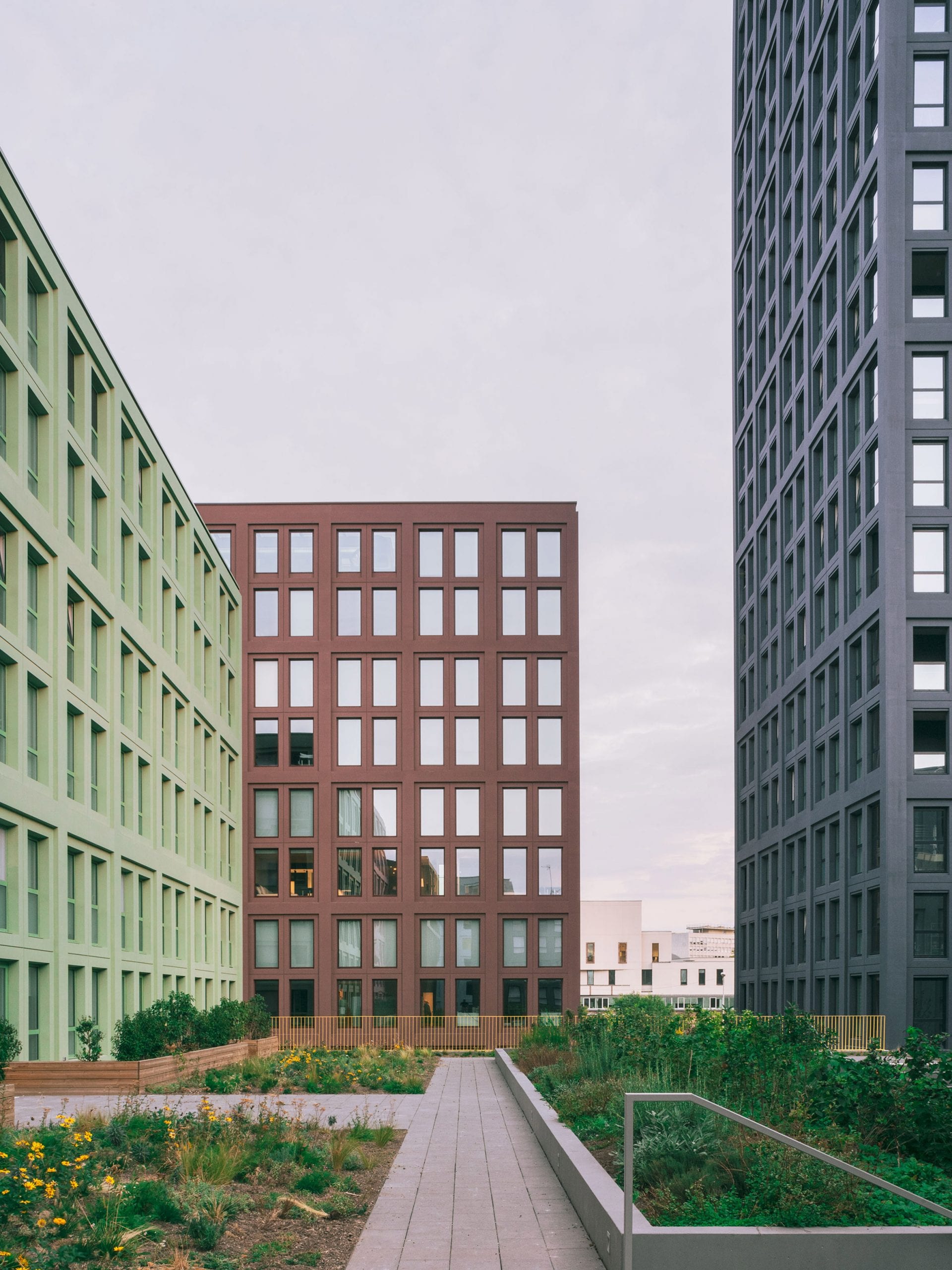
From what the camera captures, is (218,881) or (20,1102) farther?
(218,881)

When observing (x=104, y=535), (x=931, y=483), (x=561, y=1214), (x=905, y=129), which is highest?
(x=905, y=129)

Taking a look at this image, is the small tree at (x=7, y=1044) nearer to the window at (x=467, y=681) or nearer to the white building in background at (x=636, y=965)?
the window at (x=467, y=681)

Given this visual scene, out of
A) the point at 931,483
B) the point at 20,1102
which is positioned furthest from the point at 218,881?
the point at 931,483

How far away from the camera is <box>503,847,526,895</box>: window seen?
196 feet

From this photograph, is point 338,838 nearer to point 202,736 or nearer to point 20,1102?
point 202,736

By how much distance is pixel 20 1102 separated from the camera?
2273 centimetres

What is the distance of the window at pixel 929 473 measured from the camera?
4669 centimetres

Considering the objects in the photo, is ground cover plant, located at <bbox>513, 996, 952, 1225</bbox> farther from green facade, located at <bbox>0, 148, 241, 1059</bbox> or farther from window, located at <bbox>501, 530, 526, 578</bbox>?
window, located at <bbox>501, 530, 526, 578</bbox>

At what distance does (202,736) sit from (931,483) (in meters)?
29.0

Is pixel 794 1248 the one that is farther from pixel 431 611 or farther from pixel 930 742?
pixel 431 611

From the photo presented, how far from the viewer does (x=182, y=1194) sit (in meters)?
10.9

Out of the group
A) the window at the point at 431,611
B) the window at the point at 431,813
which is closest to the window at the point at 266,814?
the window at the point at 431,813

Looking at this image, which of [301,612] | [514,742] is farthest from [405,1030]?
[301,612]

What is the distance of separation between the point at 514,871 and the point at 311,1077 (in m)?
35.4
